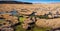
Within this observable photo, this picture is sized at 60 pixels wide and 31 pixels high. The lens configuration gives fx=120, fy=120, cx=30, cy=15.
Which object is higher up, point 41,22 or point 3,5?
point 3,5

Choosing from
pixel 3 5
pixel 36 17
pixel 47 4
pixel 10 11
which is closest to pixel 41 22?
pixel 36 17

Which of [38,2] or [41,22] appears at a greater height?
[38,2]

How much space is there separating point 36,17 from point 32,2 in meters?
0.18

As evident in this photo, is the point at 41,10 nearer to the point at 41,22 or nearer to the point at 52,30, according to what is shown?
the point at 41,22

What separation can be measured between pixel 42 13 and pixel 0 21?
0.50m

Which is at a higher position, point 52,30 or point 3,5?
point 3,5

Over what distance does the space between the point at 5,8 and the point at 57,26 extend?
638 millimetres

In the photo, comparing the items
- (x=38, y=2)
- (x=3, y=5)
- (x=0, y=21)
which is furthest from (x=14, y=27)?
(x=38, y=2)

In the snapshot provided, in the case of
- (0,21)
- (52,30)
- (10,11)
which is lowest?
(52,30)

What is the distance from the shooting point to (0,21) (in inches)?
54.5

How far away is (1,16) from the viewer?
1.40m

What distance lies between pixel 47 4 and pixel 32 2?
0.58 ft

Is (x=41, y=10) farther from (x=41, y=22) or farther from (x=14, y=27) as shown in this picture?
(x=14, y=27)

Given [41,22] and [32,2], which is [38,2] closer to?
[32,2]
